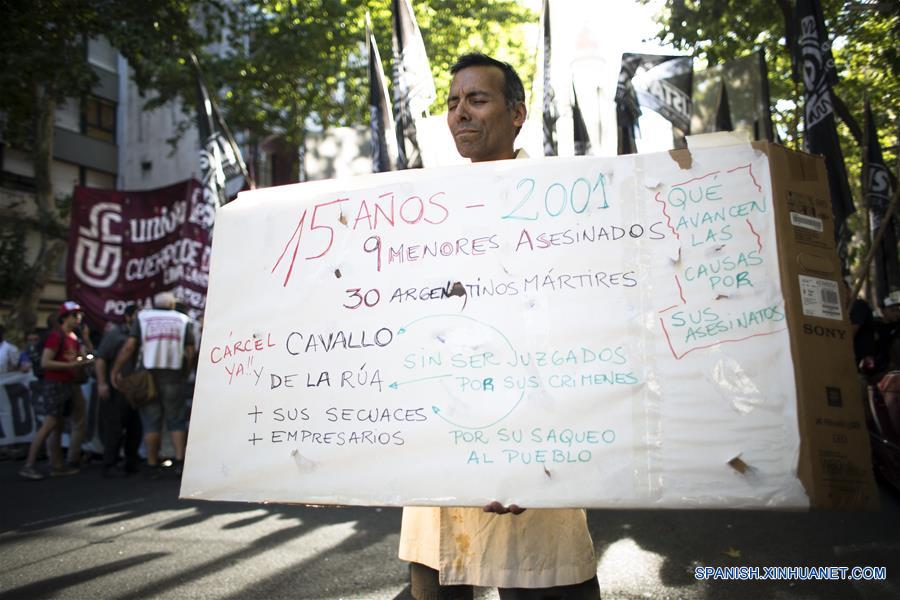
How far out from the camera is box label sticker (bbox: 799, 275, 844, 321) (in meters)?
1.79

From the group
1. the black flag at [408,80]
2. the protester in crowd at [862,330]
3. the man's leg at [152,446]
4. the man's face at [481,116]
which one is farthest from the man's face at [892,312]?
the man's leg at [152,446]

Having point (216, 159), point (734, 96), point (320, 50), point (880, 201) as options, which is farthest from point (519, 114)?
point (320, 50)

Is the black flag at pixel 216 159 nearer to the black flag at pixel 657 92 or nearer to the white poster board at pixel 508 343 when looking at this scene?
the black flag at pixel 657 92

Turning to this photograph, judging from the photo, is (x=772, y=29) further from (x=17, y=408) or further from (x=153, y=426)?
(x=17, y=408)

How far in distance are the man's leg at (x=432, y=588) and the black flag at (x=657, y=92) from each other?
669cm

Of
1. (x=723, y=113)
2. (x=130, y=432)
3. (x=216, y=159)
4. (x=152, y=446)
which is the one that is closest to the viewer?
(x=152, y=446)

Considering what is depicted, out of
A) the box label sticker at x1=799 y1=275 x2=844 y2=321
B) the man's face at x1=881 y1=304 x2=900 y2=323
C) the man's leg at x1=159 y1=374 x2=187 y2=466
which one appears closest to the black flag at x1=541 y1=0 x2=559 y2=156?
the man's face at x1=881 y1=304 x2=900 y2=323

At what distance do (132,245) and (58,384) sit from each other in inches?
97.5

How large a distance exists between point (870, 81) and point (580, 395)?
548 inches

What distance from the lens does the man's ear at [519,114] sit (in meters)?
2.39

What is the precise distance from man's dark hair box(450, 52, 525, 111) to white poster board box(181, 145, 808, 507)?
45 cm

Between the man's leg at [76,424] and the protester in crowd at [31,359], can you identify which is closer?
the man's leg at [76,424]

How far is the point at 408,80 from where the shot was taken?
771cm

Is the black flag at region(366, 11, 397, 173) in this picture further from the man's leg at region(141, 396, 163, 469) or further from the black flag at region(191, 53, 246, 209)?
the man's leg at region(141, 396, 163, 469)
